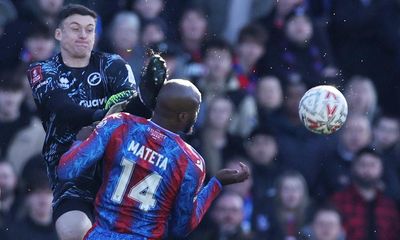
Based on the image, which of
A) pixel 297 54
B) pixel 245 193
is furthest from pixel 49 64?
pixel 297 54

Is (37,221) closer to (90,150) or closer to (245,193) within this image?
(245,193)

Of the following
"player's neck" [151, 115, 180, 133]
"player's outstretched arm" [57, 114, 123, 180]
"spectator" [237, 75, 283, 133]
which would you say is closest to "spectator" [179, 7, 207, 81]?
"spectator" [237, 75, 283, 133]

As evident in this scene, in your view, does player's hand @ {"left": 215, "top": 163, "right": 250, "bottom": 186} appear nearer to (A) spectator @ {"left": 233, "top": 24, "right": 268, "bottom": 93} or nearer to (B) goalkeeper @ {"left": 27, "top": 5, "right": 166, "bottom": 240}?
(B) goalkeeper @ {"left": 27, "top": 5, "right": 166, "bottom": 240}

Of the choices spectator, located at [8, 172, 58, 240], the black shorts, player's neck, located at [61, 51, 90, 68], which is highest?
player's neck, located at [61, 51, 90, 68]

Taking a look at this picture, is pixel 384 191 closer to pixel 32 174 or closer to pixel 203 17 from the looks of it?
pixel 203 17

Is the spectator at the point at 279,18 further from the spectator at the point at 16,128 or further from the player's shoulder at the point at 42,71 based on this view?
the player's shoulder at the point at 42,71

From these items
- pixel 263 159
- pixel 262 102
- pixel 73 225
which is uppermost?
pixel 262 102

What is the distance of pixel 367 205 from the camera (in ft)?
51.4

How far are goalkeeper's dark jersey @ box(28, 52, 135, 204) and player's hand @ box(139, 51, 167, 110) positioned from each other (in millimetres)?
836

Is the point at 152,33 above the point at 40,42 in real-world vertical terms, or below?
above

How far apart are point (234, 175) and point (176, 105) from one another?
2.44 feet

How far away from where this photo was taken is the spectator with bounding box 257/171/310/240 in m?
15.3

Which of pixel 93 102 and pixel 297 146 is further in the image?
pixel 297 146

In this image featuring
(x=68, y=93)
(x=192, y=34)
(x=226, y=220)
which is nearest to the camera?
(x=68, y=93)
